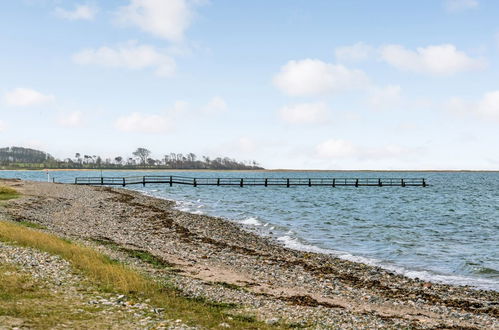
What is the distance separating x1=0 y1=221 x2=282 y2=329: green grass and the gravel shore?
687mm

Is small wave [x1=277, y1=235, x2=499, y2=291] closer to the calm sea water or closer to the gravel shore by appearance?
the calm sea water

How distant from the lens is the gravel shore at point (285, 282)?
39.2 feet

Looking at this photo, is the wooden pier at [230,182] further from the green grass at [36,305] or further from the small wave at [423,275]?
the green grass at [36,305]

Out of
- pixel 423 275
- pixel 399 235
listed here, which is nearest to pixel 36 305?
pixel 423 275

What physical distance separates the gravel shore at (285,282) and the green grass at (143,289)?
69 centimetres

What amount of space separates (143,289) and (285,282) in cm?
589

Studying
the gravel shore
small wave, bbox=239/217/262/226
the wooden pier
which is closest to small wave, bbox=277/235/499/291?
the gravel shore

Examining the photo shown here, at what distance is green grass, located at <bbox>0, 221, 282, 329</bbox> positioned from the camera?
410 inches

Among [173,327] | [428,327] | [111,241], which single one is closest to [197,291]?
[173,327]

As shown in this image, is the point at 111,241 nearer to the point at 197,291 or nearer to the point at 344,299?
the point at 197,291

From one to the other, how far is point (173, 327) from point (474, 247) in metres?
24.5

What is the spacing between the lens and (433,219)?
4391cm

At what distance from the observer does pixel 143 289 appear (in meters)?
12.4

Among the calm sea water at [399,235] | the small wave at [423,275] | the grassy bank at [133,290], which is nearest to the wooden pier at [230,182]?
the calm sea water at [399,235]
